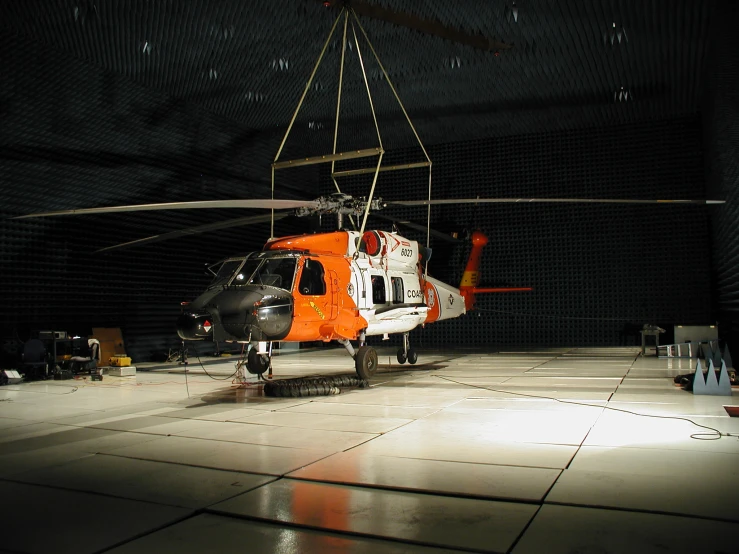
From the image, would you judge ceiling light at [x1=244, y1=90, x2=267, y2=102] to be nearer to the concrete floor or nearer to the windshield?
the windshield

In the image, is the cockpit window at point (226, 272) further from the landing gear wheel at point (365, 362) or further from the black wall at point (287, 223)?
the black wall at point (287, 223)

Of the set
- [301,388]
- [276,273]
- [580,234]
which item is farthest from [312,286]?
[580,234]

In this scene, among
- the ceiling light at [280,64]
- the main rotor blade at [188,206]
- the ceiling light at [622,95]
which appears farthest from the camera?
the ceiling light at [622,95]

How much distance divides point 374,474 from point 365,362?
404 centimetres

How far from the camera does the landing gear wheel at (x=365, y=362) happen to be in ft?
23.4

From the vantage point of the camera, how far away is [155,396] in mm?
6629

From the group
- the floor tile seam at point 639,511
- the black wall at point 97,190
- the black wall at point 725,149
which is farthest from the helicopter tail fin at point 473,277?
the floor tile seam at point 639,511

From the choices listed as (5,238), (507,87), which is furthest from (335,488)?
(507,87)

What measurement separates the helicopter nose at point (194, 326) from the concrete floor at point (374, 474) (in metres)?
0.72

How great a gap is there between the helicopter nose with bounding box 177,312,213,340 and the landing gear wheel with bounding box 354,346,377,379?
81.0 inches

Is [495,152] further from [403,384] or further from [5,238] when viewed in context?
[5,238]

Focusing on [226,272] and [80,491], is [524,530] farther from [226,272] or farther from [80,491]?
[226,272]

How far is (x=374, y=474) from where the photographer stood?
10.3 ft

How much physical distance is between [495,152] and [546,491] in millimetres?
12863
